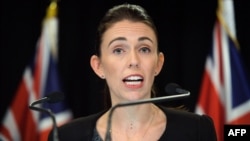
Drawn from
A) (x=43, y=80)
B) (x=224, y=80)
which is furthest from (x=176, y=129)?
(x=43, y=80)

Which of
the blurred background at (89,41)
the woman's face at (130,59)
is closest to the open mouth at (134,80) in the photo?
the woman's face at (130,59)

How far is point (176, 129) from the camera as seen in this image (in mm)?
1412

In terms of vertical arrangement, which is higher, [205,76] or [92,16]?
[92,16]

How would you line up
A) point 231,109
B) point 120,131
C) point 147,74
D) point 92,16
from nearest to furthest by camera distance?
point 147,74
point 120,131
point 231,109
point 92,16

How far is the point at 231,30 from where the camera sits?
277cm

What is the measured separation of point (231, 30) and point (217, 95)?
407 millimetres

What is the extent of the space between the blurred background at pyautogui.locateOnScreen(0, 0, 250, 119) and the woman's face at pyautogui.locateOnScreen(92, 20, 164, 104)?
1.49m

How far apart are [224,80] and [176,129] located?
4.73 feet

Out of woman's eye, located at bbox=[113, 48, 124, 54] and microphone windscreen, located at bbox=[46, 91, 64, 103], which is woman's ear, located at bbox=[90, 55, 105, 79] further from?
microphone windscreen, located at bbox=[46, 91, 64, 103]

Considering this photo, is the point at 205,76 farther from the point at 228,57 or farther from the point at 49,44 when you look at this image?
the point at 49,44

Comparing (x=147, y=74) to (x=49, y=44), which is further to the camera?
(x=49, y=44)

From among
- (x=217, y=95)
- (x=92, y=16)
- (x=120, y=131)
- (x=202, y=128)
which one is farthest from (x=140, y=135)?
(x=92, y=16)

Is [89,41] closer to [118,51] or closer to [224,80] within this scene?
[224,80]

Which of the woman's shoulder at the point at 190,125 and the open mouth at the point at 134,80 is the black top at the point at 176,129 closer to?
A: the woman's shoulder at the point at 190,125
